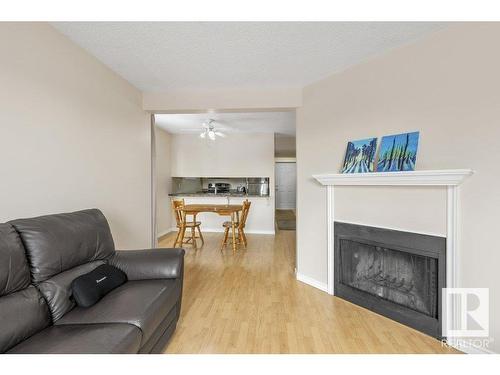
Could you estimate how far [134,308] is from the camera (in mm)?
1404

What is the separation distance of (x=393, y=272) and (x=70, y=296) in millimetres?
2615

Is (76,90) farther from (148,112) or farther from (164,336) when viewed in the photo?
(164,336)

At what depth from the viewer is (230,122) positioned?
15.9 ft

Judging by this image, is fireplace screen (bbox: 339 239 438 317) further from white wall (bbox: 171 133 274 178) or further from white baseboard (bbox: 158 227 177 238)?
white baseboard (bbox: 158 227 177 238)

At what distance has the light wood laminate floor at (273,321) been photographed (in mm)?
1775

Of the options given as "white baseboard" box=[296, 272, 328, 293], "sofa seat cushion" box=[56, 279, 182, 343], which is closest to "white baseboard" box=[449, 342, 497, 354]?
"white baseboard" box=[296, 272, 328, 293]

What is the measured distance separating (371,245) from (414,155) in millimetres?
958

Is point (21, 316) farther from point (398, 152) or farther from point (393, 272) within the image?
point (398, 152)

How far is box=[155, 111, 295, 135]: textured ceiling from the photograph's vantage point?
4.34 metres

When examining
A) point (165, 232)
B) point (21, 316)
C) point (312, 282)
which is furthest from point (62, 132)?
point (165, 232)

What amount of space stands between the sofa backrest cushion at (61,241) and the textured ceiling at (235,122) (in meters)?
2.78

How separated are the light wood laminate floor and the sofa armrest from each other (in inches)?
20.6

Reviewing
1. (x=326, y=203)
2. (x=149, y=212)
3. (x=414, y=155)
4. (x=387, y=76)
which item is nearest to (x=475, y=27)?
(x=387, y=76)

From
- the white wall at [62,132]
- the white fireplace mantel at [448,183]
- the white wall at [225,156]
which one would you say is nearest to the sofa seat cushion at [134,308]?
the white wall at [62,132]
